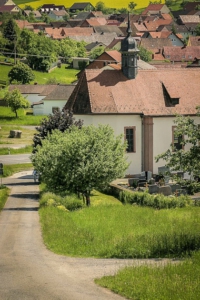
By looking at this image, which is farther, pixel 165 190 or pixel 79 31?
pixel 79 31

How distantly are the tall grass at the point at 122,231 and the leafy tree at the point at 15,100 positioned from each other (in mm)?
55027

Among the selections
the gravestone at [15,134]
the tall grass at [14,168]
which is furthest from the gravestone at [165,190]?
the gravestone at [15,134]

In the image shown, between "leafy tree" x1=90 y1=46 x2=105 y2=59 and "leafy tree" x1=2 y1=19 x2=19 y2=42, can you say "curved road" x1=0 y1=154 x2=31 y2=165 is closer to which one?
"leafy tree" x1=90 y1=46 x2=105 y2=59

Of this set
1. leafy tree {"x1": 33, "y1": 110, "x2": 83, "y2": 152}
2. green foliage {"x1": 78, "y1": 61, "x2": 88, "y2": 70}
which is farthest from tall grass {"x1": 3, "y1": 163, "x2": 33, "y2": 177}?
green foliage {"x1": 78, "y1": 61, "x2": 88, "y2": 70}

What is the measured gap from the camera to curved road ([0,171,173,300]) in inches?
632

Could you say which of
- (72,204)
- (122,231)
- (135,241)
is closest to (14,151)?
(72,204)

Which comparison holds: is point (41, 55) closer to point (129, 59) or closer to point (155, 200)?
point (129, 59)

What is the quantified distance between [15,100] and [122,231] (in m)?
63.9

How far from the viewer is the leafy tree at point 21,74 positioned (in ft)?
368

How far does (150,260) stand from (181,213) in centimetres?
1190

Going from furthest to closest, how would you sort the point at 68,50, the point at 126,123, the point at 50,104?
the point at 68,50
the point at 50,104
the point at 126,123

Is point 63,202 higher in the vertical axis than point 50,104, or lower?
lower

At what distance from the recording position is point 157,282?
651 inches

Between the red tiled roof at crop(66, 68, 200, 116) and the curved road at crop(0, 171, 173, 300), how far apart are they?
2153 cm
